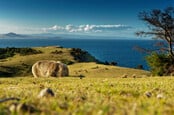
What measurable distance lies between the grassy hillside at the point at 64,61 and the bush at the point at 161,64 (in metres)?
11.2

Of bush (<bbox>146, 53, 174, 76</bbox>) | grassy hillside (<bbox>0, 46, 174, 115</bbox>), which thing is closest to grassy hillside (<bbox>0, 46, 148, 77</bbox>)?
grassy hillside (<bbox>0, 46, 174, 115</bbox>)

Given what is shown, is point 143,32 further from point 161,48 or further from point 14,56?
point 14,56

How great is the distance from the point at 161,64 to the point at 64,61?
197 feet

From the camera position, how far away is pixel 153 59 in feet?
197

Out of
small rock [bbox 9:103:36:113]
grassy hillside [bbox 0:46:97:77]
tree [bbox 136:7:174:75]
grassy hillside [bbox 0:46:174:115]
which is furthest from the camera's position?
grassy hillside [bbox 0:46:97:77]

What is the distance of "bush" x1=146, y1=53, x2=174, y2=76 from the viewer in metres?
58.2

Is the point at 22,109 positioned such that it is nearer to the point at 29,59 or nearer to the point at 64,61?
the point at 64,61

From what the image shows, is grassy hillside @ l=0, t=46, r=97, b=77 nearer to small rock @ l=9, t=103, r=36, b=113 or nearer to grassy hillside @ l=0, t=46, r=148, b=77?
grassy hillside @ l=0, t=46, r=148, b=77

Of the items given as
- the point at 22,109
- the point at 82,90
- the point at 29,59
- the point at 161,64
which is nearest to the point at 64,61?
the point at 29,59

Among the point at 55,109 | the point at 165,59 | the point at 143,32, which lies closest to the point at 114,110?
the point at 55,109

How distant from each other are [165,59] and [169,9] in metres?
8.87

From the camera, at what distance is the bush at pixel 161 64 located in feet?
191

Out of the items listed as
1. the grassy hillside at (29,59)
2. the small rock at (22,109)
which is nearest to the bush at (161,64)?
the grassy hillside at (29,59)

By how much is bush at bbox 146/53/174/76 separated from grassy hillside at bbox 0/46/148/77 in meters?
11.2
